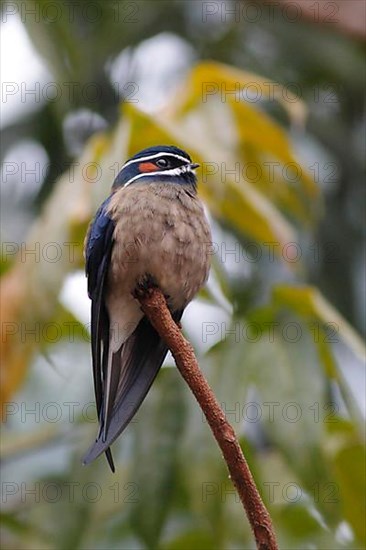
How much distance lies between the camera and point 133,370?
2.44m

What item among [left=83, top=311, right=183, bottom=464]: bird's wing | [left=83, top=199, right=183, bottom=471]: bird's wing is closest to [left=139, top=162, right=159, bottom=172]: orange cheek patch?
[left=83, top=199, right=183, bottom=471]: bird's wing

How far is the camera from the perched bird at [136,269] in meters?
2.42

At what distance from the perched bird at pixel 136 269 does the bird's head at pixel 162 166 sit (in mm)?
32

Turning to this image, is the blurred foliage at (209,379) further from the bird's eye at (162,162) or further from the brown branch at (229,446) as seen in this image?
the brown branch at (229,446)

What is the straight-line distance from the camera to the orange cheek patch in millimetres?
2740

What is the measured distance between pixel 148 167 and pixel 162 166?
32mm

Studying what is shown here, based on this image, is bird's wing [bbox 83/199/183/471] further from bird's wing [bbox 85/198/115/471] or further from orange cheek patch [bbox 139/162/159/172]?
orange cheek patch [bbox 139/162/159/172]

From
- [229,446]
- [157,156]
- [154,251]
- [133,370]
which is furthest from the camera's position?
[157,156]

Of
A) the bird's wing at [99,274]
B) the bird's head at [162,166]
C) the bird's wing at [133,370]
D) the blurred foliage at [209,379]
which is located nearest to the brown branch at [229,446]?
the bird's wing at [133,370]

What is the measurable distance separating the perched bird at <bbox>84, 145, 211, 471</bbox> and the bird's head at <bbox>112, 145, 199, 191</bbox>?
0.03 m

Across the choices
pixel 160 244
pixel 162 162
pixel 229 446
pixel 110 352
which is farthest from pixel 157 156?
pixel 229 446

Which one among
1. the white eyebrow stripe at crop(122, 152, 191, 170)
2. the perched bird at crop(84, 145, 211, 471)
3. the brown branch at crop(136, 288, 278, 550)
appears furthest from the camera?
the white eyebrow stripe at crop(122, 152, 191, 170)

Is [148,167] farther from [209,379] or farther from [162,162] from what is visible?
[209,379]

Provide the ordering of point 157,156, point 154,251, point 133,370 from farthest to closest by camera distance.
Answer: point 157,156
point 154,251
point 133,370
